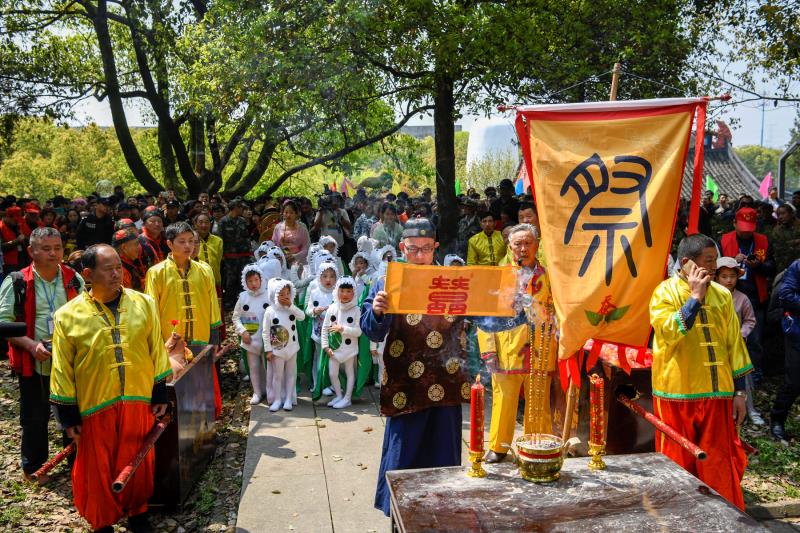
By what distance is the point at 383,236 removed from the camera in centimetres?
1152

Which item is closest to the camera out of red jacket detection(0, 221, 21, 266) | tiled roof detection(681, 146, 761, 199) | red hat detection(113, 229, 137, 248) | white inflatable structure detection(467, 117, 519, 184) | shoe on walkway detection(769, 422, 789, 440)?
shoe on walkway detection(769, 422, 789, 440)

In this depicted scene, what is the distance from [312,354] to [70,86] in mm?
14487

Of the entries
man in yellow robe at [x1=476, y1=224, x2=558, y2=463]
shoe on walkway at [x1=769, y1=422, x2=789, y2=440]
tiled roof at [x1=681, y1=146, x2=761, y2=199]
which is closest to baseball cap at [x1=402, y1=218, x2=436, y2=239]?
man in yellow robe at [x1=476, y1=224, x2=558, y2=463]

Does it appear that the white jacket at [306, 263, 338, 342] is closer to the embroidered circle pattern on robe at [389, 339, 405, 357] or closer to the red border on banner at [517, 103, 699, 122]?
the embroidered circle pattern on robe at [389, 339, 405, 357]

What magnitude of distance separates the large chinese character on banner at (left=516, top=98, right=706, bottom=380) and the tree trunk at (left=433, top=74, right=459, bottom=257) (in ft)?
21.9

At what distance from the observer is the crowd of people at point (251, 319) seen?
4680 mm

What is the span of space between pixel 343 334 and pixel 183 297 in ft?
6.43

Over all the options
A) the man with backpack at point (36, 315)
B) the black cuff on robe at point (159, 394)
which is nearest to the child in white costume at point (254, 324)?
the man with backpack at point (36, 315)

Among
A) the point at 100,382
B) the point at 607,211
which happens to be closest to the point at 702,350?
the point at 607,211

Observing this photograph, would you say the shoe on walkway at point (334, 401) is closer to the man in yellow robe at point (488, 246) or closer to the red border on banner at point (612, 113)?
the man in yellow robe at point (488, 246)

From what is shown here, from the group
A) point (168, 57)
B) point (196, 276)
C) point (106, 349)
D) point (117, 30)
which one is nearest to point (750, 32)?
point (196, 276)

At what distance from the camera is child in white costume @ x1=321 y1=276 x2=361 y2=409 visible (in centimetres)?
795

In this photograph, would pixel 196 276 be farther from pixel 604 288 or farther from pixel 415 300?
pixel 604 288

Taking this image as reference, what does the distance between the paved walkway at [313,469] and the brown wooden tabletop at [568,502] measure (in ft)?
5.70
